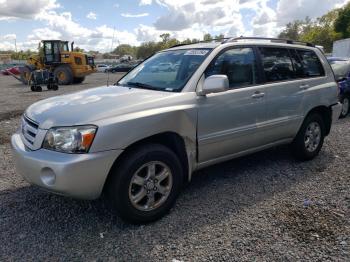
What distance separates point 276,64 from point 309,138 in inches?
52.5

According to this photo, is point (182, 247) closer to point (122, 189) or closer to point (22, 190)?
point (122, 189)

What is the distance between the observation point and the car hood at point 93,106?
321cm

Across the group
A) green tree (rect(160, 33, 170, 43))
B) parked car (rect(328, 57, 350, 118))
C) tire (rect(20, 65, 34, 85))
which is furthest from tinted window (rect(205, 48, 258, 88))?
green tree (rect(160, 33, 170, 43))

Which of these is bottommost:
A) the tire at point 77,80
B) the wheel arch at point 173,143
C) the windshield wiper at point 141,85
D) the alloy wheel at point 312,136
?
the tire at point 77,80

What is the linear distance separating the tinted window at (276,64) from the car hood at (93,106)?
5.09 feet

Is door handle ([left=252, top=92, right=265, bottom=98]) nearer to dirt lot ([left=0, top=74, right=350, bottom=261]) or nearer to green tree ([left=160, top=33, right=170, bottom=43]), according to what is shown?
dirt lot ([left=0, top=74, right=350, bottom=261])

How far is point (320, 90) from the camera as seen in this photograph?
17.5ft

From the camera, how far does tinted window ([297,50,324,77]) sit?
5277 mm

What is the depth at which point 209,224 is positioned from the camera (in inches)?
140

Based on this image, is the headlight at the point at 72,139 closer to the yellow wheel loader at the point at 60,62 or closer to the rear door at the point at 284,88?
the rear door at the point at 284,88

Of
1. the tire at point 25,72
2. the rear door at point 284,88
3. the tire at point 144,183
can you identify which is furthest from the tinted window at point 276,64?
the tire at point 25,72

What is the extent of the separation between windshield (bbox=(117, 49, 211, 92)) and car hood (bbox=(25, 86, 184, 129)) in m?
0.23

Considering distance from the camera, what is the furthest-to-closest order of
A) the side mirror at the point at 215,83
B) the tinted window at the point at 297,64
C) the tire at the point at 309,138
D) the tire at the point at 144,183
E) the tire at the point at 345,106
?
the tire at the point at 345,106 < the tire at the point at 309,138 < the tinted window at the point at 297,64 < the side mirror at the point at 215,83 < the tire at the point at 144,183

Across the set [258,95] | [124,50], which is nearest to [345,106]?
[258,95]
